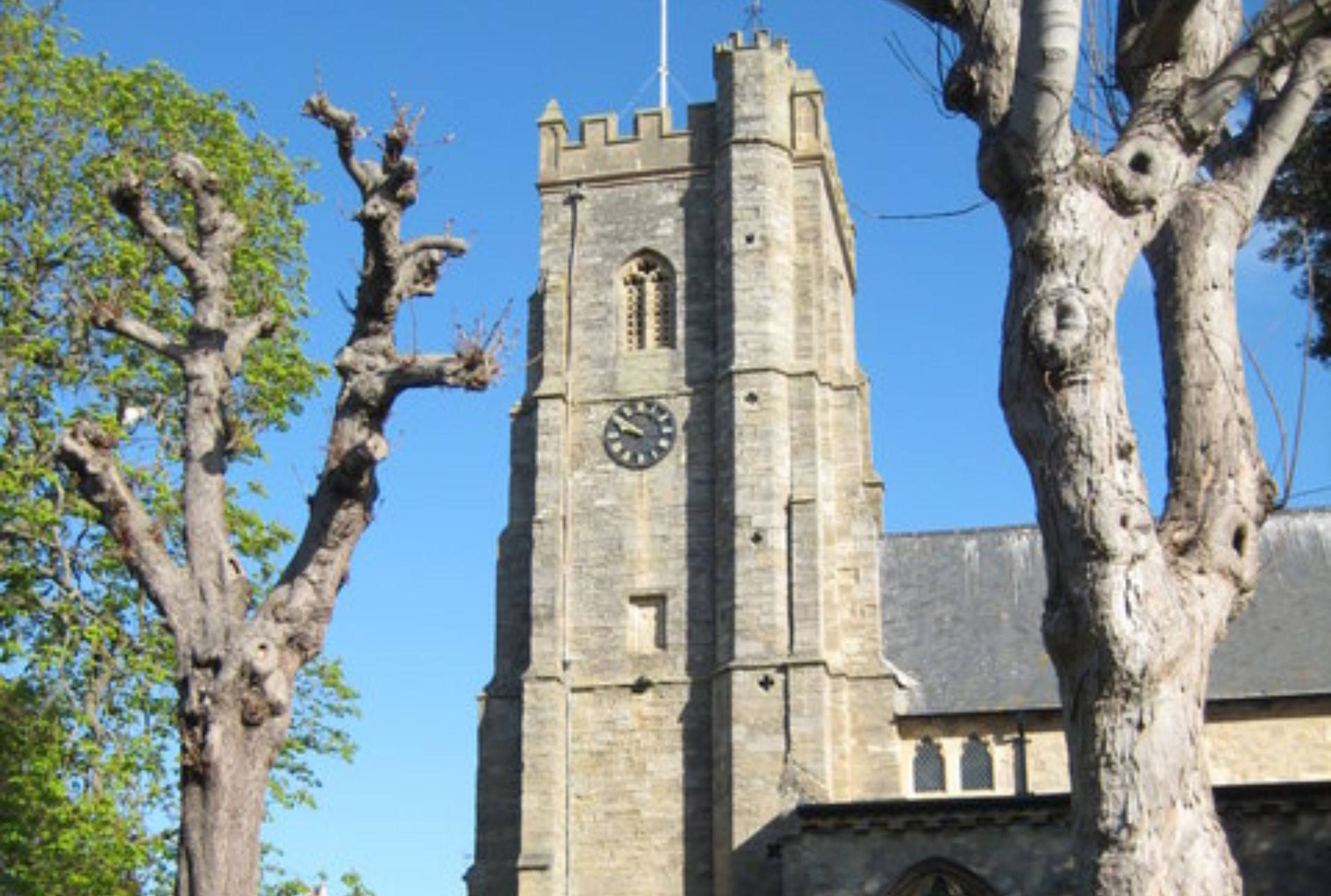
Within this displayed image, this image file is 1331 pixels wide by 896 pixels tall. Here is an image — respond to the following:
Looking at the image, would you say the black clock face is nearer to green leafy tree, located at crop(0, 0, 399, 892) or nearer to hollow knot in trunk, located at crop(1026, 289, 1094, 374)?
green leafy tree, located at crop(0, 0, 399, 892)

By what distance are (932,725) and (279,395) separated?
45.3 feet

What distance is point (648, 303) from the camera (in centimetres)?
3331

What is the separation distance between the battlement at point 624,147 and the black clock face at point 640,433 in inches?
184

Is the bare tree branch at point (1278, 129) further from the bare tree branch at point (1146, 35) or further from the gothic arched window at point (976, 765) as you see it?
the gothic arched window at point (976, 765)

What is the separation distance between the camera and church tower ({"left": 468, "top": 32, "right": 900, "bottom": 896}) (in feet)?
96.8

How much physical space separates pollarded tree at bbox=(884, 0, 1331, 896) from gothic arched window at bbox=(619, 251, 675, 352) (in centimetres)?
2324

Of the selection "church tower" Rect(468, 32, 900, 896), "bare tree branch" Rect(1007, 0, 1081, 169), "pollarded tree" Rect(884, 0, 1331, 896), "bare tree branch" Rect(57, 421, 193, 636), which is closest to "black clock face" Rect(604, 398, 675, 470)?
"church tower" Rect(468, 32, 900, 896)

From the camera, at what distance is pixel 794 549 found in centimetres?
3048

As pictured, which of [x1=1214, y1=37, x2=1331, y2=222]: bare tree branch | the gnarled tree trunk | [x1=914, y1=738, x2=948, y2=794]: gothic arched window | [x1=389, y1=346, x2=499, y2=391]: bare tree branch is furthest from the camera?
[x1=914, y1=738, x2=948, y2=794]: gothic arched window

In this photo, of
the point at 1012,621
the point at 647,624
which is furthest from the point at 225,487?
the point at 1012,621

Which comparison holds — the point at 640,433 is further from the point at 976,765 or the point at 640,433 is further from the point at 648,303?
the point at 976,765

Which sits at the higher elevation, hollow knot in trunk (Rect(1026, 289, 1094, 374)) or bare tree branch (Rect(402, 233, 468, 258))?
bare tree branch (Rect(402, 233, 468, 258))

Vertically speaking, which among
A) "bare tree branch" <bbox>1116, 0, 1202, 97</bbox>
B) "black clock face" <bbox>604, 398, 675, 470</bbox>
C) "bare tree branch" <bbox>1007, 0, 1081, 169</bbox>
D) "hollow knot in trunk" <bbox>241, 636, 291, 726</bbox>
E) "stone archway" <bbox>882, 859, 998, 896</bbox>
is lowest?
"hollow knot in trunk" <bbox>241, 636, 291, 726</bbox>

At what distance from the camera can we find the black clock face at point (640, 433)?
32094 mm
